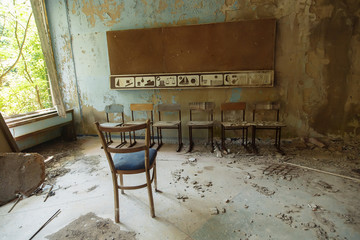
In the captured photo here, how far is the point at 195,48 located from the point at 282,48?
1.61m

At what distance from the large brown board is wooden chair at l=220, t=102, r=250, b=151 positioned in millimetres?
707

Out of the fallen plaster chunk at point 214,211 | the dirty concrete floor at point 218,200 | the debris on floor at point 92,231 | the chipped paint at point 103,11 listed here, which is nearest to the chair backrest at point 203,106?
the dirty concrete floor at point 218,200

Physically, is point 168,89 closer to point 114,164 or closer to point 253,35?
point 253,35

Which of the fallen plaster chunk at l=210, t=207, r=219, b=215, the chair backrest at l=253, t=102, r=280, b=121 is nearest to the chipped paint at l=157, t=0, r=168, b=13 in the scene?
the chair backrest at l=253, t=102, r=280, b=121

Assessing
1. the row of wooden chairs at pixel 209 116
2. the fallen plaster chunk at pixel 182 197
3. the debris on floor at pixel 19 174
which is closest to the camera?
the fallen plaster chunk at pixel 182 197

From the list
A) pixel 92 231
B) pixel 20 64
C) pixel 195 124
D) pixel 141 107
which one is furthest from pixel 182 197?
pixel 20 64

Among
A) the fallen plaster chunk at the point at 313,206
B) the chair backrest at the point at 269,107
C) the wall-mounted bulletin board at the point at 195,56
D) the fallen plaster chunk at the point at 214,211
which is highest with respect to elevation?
the wall-mounted bulletin board at the point at 195,56

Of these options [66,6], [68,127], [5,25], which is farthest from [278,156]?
[5,25]

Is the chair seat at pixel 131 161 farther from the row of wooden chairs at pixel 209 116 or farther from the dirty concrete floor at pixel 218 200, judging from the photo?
the row of wooden chairs at pixel 209 116

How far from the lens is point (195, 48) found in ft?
12.4

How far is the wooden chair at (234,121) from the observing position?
340 cm

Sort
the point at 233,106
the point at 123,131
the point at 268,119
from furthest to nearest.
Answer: the point at 268,119 → the point at 233,106 → the point at 123,131

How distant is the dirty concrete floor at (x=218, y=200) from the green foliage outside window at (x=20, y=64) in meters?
2.07

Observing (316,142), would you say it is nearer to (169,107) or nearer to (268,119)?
(268,119)
